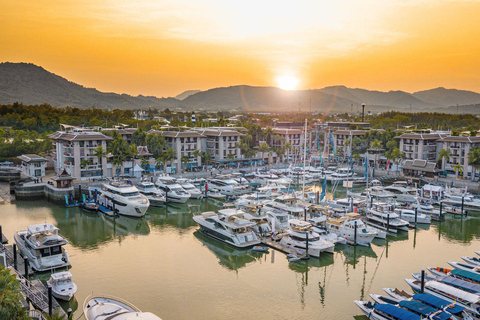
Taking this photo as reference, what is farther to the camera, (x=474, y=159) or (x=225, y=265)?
(x=474, y=159)

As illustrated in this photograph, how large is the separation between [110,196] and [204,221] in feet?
43.7

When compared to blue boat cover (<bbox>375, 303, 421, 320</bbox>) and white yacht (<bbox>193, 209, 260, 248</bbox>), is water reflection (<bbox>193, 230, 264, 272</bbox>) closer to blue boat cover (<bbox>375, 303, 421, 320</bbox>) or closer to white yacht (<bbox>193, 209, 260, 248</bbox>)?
white yacht (<bbox>193, 209, 260, 248</bbox>)

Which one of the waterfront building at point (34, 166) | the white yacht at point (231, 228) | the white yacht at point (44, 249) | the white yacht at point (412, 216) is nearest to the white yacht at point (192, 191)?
the white yacht at point (231, 228)

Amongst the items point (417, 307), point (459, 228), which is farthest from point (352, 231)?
point (459, 228)

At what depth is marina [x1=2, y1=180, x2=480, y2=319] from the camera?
24.2 meters

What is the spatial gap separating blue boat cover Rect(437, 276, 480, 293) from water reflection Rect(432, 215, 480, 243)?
1465 centimetres

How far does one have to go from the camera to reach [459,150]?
203 ft

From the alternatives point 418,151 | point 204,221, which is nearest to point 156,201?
point 204,221

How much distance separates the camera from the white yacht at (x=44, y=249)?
27000mm

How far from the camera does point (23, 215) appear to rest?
42.8 m

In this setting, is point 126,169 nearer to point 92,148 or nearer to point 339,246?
point 92,148

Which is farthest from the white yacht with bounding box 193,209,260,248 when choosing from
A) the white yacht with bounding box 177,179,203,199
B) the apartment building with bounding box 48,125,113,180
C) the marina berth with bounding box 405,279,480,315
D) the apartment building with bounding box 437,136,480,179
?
the apartment building with bounding box 437,136,480,179

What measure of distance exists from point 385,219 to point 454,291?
52.6ft

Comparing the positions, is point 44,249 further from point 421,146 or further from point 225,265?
point 421,146
